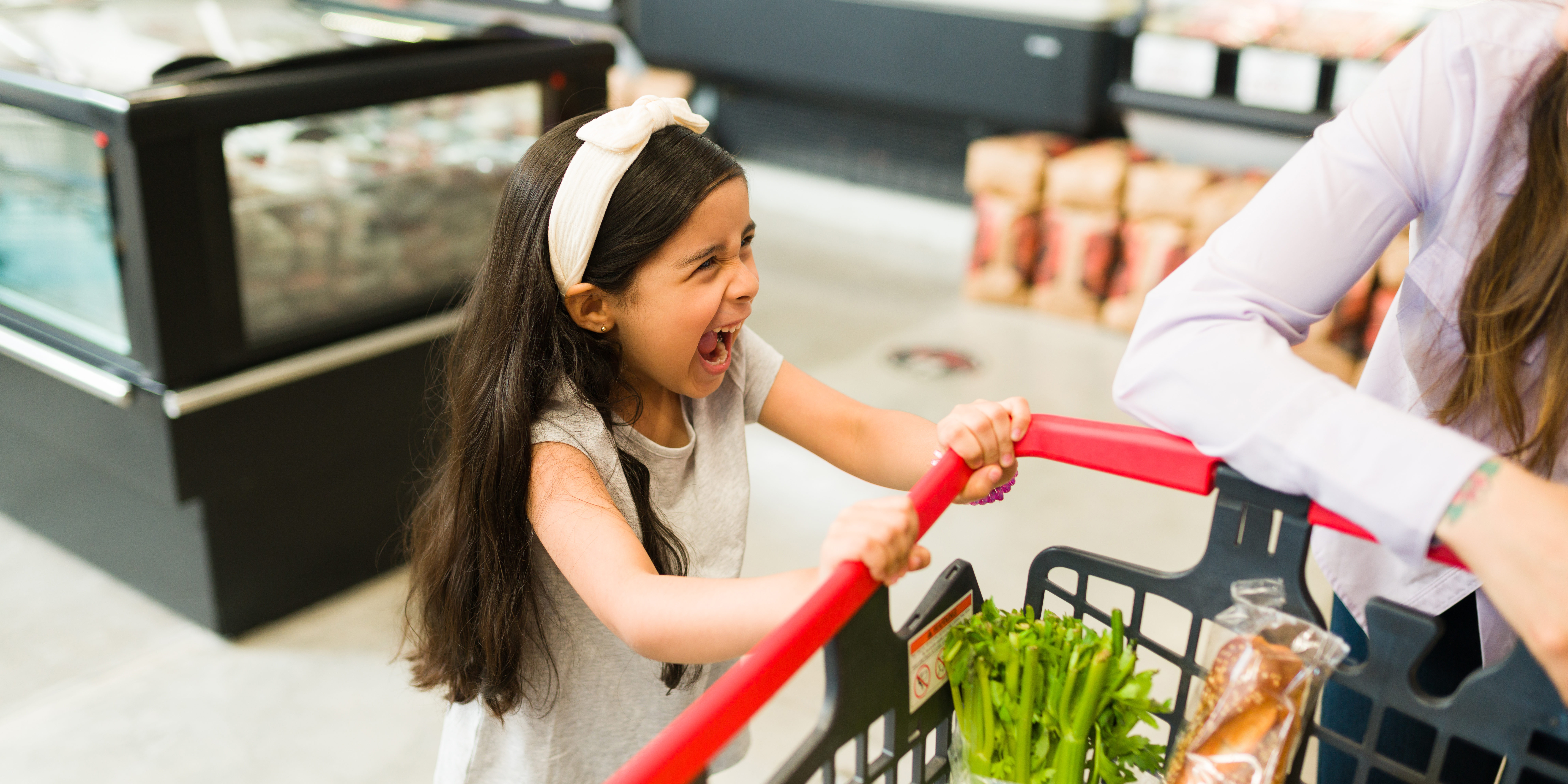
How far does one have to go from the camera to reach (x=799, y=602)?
88 cm

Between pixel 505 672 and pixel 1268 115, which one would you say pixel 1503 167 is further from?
pixel 1268 115

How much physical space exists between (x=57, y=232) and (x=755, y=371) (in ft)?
6.57

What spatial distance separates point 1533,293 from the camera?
89 centimetres

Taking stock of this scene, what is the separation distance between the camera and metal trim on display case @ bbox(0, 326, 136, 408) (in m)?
2.27

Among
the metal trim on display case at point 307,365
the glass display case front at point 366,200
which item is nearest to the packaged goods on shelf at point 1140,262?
the glass display case front at point 366,200

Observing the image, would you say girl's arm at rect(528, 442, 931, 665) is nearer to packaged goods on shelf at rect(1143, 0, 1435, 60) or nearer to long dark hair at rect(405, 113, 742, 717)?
long dark hair at rect(405, 113, 742, 717)

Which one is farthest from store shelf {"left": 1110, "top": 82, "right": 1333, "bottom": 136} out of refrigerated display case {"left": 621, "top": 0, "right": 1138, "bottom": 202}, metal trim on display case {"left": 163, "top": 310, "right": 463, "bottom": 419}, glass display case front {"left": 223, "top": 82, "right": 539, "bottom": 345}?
metal trim on display case {"left": 163, "top": 310, "right": 463, "bottom": 419}

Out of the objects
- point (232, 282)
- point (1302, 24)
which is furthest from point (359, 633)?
point (1302, 24)

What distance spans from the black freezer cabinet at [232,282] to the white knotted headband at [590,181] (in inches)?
43.3

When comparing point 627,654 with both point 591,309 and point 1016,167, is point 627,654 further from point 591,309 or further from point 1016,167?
point 1016,167

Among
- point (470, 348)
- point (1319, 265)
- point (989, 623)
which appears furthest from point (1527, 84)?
point (470, 348)

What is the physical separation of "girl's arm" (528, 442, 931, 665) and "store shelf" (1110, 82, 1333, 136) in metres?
3.42

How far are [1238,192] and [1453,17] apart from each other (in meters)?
3.18

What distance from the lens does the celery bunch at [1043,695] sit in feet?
3.14
